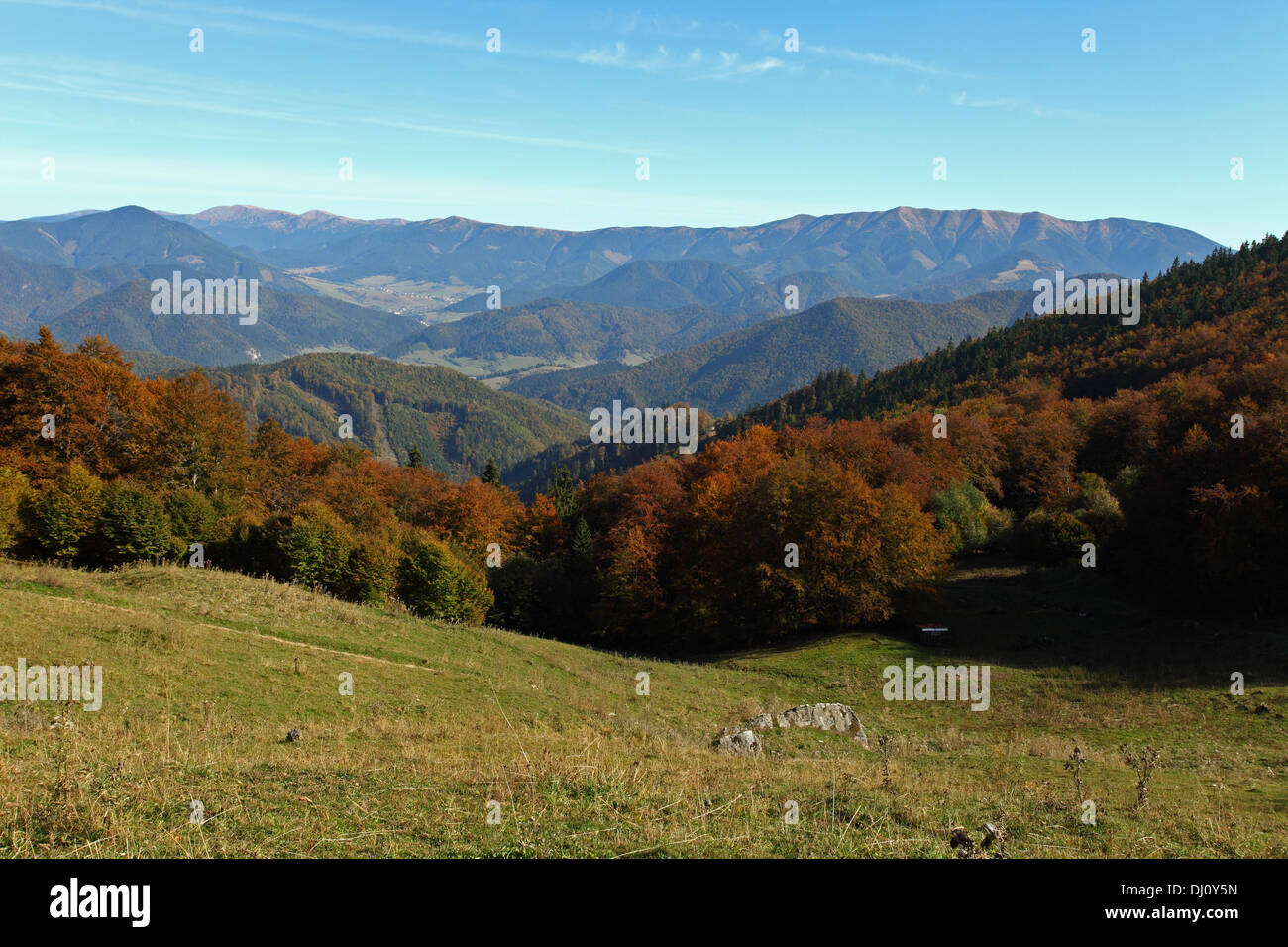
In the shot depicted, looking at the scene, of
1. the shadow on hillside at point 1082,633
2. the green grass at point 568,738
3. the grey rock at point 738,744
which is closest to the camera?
the green grass at point 568,738

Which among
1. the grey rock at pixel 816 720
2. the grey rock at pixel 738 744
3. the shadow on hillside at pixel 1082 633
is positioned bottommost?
the shadow on hillside at pixel 1082 633

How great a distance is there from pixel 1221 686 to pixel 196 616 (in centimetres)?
3675

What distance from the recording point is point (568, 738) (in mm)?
14984

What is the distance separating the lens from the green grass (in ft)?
25.8

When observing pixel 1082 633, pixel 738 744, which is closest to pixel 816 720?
pixel 738 744

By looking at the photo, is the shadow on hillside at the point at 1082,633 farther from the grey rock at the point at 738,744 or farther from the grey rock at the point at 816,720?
the grey rock at the point at 738,744

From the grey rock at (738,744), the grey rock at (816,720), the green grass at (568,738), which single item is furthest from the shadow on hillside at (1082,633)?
the grey rock at (738,744)

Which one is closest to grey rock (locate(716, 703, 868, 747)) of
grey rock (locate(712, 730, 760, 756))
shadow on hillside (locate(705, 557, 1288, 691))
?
grey rock (locate(712, 730, 760, 756))

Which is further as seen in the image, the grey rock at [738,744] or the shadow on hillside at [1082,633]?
the shadow on hillside at [1082,633]

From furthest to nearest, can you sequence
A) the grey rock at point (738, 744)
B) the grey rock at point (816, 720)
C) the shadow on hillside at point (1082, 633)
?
the shadow on hillside at point (1082, 633), the grey rock at point (816, 720), the grey rock at point (738, 744)

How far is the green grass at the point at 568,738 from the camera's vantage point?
7.88 metres
